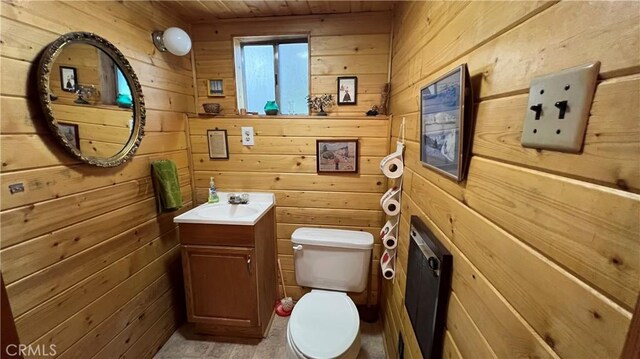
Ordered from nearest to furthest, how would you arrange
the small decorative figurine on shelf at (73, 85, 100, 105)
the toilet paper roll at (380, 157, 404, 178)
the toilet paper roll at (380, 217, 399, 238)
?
1. the small decorative figurine on shelf at (73, 85, 100, 105)
2. the toilet paper roll at (380, 157, 404, 178)
3. the toilet paper roll at (380, 217, 399, 238)

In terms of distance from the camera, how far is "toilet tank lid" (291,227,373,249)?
1805 millimetres

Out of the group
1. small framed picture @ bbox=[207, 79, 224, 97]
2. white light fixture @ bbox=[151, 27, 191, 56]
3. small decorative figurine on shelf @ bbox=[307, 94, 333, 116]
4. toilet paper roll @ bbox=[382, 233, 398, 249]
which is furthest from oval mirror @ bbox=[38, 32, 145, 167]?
toilet paper roll @ bbox=[382, 233, 398, 249]

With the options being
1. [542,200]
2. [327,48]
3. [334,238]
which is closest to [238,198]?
[334,238]

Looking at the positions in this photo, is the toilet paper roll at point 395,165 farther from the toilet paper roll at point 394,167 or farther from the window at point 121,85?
the window at point 121,85

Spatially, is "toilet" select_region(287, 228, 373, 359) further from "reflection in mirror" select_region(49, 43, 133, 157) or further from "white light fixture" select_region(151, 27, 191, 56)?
"white light fixture" select_region(151, 27, 191, 56)

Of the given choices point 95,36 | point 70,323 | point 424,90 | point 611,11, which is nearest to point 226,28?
point 95,36

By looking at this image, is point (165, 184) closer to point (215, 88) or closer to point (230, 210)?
point (230, 210)

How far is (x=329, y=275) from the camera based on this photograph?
1865 millimetres

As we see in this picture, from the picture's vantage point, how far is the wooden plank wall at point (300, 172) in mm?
1959

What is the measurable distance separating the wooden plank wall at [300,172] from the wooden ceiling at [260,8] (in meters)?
0.78

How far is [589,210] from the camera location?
0.36 meters

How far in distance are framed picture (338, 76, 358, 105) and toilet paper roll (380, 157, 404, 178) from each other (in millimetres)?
772

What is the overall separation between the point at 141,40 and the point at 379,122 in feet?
5.47

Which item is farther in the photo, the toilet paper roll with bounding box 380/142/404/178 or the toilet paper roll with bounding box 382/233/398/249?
the toilet paper roll with bounding box 382/233/398/249
